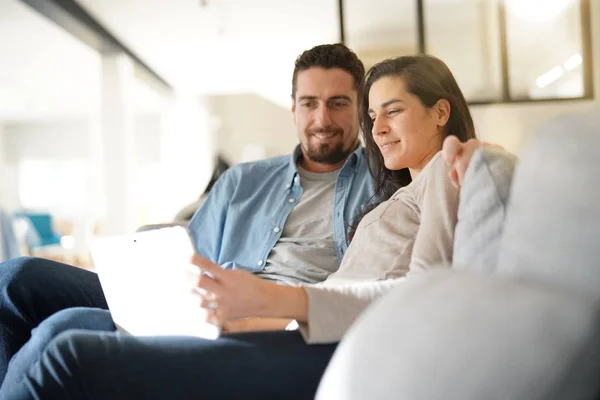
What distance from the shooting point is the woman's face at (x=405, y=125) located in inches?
54.2

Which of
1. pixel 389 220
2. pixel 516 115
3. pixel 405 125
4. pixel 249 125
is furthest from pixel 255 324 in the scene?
pixel 249 125

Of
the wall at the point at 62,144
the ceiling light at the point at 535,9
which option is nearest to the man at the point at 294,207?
the ceiling light at the point at 535,9

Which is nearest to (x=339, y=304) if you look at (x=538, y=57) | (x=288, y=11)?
(x=538, y=57)

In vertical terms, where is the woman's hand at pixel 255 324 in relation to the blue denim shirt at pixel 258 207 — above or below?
below

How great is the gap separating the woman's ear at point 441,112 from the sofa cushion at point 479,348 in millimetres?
818

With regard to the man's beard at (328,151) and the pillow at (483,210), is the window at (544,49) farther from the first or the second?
the pillow at (483,210)

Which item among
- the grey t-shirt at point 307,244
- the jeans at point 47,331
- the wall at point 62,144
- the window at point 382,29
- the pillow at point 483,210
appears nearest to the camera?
the pillow at point 483,210

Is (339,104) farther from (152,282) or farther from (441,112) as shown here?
(152,282)

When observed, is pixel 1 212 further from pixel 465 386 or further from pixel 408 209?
pixel 465 386

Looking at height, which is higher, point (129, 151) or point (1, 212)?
point (129, 151)

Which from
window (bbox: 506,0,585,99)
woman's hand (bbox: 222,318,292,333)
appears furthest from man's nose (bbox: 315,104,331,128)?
window (bbox: 506,0,585,99)

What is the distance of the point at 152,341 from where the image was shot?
84 centimetres

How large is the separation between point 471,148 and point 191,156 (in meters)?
8.26

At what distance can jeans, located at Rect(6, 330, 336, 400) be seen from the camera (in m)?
0.80
